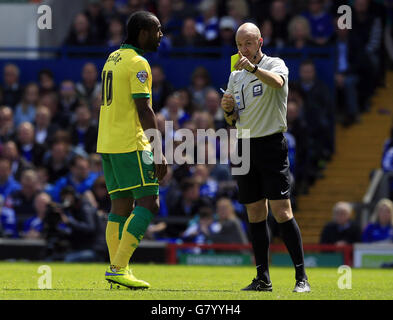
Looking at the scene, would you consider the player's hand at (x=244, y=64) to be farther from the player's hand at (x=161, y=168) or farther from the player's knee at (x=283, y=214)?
the player's knee at (x=283, y=214)

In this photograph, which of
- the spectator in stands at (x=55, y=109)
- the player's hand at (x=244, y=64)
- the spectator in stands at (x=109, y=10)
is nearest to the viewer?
the player's hand at (x=244, y=64)

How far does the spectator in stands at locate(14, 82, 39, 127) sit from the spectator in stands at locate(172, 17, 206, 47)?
2997mm

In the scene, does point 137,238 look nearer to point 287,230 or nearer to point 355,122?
point 287,230

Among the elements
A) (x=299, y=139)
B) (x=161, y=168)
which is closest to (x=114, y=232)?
(x=161, y=168)

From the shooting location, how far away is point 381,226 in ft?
50.8

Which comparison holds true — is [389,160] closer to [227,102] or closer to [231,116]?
[231,116]

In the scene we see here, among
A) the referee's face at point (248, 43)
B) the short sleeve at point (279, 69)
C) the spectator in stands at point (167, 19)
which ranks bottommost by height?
the short sleeve at point (279, 69)

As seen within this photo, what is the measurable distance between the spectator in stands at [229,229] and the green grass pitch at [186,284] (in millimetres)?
1228

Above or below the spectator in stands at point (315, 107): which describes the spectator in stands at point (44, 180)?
below

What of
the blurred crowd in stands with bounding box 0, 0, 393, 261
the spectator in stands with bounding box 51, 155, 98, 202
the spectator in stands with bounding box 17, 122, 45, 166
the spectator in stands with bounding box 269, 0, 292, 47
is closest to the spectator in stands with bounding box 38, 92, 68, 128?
the blurred crowd in stands with bounding box 0, 0, 393, 261

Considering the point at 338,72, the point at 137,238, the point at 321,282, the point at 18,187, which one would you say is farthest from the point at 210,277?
the point at 338,72

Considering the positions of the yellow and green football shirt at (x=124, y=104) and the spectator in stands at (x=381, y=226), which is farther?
the spectator in stands at (x=381, y=226)

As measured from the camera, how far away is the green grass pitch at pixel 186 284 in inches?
326

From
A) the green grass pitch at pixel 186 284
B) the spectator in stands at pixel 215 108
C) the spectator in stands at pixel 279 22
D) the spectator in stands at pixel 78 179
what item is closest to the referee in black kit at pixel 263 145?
the green grass pitch at pixel 186 284
